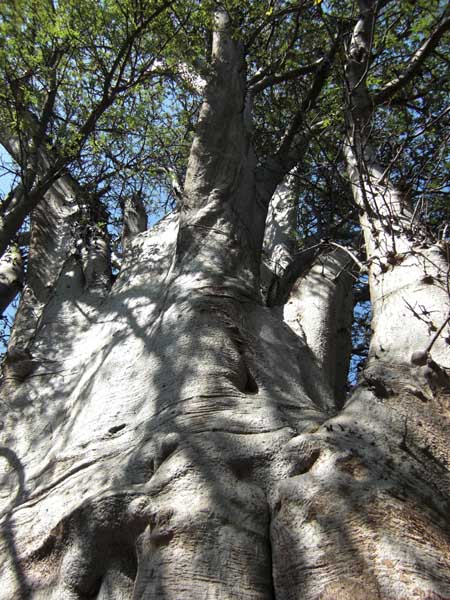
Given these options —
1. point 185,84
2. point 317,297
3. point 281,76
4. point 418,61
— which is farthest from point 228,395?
point 185,84

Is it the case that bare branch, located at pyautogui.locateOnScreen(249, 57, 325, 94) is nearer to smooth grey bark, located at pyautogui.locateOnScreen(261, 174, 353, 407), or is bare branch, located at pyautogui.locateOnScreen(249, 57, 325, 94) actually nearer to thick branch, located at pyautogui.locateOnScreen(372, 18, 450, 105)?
thick branch, located at pyautogui.locateOnScreen(372, 18, 450, 105)

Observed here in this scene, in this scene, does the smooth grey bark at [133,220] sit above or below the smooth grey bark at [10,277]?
above

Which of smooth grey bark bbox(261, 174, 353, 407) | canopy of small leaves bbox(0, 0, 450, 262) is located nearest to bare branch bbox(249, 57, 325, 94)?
canopy of small leaves bbox(0, 0, 450, 262)

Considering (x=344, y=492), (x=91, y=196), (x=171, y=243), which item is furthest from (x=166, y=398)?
(x=91, y=196)

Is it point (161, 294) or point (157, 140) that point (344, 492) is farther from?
point (157, 140)

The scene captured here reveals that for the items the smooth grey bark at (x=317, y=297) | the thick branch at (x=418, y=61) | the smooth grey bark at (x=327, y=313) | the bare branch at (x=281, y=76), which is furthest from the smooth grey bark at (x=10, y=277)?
the thick branch at (x=418, y=61)

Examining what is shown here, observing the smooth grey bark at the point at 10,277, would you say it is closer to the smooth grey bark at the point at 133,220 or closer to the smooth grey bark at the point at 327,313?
the smooth grey bark at the point at 133,220

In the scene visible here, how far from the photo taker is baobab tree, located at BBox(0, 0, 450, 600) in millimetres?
1741

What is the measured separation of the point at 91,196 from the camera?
6.17 meters

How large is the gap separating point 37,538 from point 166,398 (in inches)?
29.8

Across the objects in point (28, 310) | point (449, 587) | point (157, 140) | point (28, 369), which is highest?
point (157, 140)

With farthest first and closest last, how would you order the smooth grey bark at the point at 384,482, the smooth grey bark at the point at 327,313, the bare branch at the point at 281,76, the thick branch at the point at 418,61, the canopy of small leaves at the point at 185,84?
the bare branch at the point at 281,76 → the canopy of small leaves at the point at 185,84 → the thick branch at the point at 418,61 → the smooth grey bark at the point at 327,313 → the smooth grey bark at the point at 384,482

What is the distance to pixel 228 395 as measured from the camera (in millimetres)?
2533

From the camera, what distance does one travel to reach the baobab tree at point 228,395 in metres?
1.74
